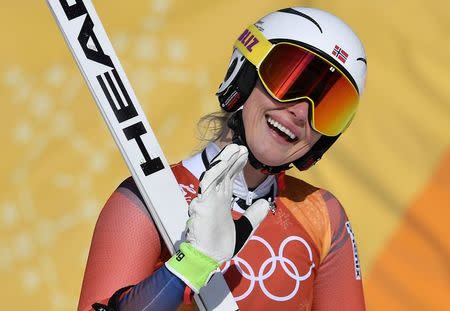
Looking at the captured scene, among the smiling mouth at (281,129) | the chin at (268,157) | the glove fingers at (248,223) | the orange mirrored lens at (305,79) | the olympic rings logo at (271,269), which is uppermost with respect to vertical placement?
the orange mirrored lens at (305,79)

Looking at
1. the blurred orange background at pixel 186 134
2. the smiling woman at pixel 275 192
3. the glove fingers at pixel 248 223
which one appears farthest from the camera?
the blurred orange background at pixel 186 134

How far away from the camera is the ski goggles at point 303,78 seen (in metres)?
2.39

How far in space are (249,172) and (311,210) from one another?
209 millimetres

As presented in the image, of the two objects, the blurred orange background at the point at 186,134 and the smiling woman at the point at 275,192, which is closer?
the smiling woman at the point at 275,192

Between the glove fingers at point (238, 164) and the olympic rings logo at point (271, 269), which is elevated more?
the glove fingers at point (238, 164)

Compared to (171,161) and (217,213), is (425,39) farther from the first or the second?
(217,213)

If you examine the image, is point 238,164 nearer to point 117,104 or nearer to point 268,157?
point 268,157

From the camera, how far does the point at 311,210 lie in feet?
8.50

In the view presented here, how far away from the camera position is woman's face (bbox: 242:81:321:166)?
2377 mm

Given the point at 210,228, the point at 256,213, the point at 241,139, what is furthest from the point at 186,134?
the point at 210,228

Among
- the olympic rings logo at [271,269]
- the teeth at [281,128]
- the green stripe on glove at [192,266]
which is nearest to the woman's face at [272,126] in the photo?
the teeth at [281,128]

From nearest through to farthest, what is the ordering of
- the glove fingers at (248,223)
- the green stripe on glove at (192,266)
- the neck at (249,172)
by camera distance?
the green stripe on glove at (192,266) → the glove fingers at (248,223) → the neck at (249,172)

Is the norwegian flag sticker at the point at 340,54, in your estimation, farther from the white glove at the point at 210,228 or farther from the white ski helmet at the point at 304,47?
the white glove at the point at 210,228

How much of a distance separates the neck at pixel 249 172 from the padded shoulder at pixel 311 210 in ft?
0.31
